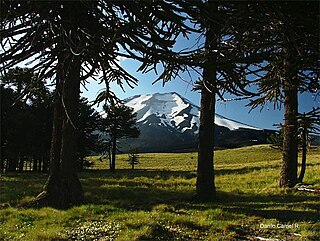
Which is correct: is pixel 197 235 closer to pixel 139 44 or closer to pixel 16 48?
pixel 139 44

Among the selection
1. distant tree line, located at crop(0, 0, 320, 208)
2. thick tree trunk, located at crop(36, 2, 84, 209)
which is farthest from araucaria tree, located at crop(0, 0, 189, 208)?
thick tree trunk, located at crop(36, 2, 84, 209)

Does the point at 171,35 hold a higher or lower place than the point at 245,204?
higher

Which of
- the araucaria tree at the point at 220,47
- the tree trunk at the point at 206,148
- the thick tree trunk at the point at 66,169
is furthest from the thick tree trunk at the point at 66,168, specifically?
the araucaria tree at the point at 220,47

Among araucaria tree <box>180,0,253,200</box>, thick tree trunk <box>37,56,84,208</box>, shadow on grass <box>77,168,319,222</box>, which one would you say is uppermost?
araucaria tree <box>180,0,253,200</box>

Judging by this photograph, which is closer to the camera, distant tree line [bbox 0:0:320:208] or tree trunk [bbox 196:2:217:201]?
distant tree line [bbox 0:0:320:208]

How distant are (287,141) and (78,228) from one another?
816cm

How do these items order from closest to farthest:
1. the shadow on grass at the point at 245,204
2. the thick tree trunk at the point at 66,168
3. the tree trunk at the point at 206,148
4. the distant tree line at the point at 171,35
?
the distant tree line at the point at 171,35 → the shadow on grass at the point at 245,204 → the thick tree trunk at the point at 66,168 → the tree trunk at the point at 206,148

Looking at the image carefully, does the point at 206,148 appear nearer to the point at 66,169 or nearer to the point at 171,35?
the point at 66,169

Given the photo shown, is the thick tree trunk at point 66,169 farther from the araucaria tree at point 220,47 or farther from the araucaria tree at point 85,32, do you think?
the araucaria tree at point 220,47

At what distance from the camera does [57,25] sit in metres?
3.89

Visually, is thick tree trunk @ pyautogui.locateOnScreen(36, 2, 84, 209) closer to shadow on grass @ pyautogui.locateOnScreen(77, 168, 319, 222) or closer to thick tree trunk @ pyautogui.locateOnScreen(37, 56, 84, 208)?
thick tree trunk @ pyautogui.locateOnScreen(37, 56, 84, 208)

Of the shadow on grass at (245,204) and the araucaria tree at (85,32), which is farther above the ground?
the araucaria tree at (85,32)

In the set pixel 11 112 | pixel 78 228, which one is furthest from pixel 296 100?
pixel 11 112

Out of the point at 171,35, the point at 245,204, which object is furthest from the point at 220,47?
the point at 245,204
